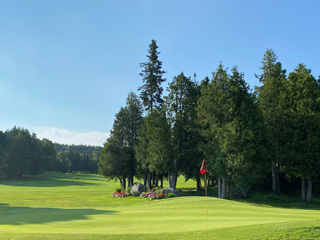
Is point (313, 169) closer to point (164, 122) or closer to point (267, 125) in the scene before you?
point (267, 125)

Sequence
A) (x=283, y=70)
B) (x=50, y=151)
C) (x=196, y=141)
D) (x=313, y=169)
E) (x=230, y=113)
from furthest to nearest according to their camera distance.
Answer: (x=50, y=151), (x=283, y=70), (x=196, y=141), (x=230, y=113), (x=313, y=169)

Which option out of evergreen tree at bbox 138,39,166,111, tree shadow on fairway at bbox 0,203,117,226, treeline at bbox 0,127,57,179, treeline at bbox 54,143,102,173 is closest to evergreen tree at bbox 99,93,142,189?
evergreen tree at bbox 138,39,166,111

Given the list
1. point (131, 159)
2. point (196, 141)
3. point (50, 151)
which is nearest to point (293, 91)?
point (196, 141)

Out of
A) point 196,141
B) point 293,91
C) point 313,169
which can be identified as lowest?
point 313,169

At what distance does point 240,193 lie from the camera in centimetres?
4262

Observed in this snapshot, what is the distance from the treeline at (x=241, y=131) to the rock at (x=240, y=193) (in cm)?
122

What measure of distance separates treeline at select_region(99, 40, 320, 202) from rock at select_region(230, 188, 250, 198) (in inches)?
48.0

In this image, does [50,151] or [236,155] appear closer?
[236,155]

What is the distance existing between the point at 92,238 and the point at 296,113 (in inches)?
1270

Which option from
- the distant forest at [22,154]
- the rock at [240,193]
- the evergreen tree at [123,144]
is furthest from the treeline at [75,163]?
the rock at [240,193]

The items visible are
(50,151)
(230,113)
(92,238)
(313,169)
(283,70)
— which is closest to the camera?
(92,238)

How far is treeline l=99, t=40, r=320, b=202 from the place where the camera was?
35656mm

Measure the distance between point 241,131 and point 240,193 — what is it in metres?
11.5

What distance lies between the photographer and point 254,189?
46.3 meters
